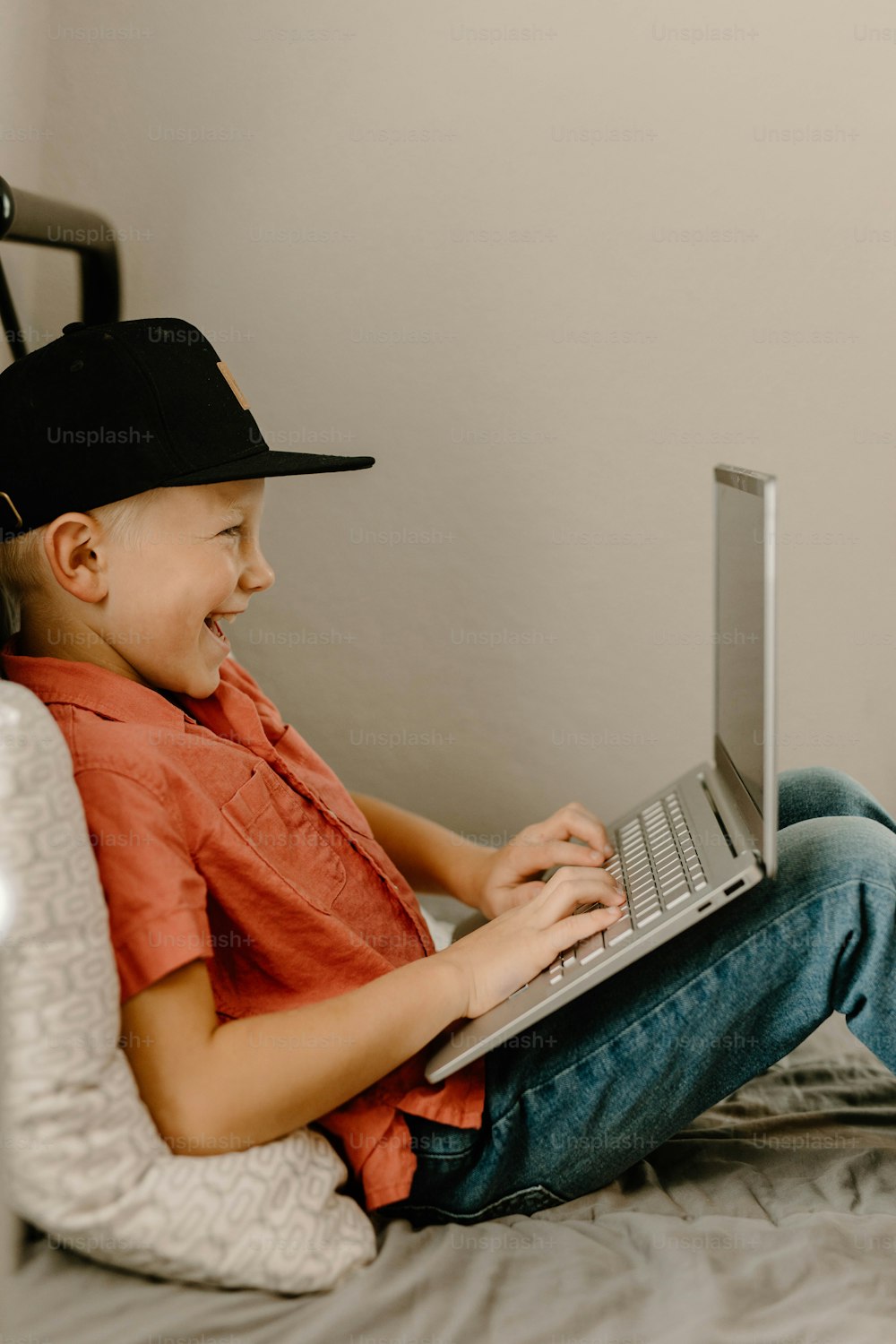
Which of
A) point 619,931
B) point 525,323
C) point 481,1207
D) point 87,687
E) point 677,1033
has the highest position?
point 525,323

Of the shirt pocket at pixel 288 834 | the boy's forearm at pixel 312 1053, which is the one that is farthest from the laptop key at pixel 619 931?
the shirt pocket at pixel 288 834

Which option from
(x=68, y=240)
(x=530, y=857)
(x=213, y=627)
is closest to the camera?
(x=213, y=627)

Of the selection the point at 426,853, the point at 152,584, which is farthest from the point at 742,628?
the point at 152,584

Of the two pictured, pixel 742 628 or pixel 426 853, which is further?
pixel 426 853

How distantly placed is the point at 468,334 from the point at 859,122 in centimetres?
64

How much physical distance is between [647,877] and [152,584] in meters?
0.47

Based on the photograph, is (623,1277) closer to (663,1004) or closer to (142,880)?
(663,1004)

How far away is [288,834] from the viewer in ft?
3.30

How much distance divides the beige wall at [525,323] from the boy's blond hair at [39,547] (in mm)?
863

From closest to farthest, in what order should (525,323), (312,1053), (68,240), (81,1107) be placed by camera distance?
1. (81,1107)
2. (312,1053)
3. (68,240)
4. (525,323)

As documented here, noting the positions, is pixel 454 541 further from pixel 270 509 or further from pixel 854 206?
pixel 854 206

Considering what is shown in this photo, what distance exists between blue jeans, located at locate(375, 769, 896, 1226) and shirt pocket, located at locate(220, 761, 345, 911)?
0.21 m

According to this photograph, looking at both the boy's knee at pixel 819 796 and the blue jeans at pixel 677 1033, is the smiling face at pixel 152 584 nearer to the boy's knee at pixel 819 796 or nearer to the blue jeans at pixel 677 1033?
the blue jeans at pixel 677 1033

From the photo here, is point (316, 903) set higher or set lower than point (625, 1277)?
higher
